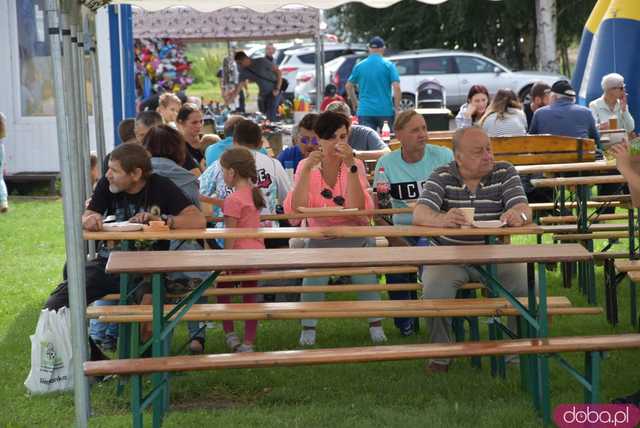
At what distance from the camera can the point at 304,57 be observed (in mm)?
35406

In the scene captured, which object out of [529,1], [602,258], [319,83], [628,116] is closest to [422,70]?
[529,1]

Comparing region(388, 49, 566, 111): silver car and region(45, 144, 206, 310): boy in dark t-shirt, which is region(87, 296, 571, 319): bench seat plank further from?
region(388, 49, 566, 111): silver car

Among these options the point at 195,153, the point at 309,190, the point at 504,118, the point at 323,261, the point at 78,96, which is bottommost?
the point at 323,261

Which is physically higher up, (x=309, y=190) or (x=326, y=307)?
(x=309, y=190)

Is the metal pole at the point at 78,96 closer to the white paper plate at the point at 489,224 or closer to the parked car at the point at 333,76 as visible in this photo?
the white paper plate at the point at 489,224

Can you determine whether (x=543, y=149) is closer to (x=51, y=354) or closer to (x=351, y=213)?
(x=351, y=213)

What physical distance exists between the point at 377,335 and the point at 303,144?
254 cm

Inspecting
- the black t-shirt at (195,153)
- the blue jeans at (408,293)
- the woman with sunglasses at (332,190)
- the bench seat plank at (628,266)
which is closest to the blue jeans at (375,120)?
the black t-shirt at (195,153)

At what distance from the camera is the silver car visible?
2966 cm

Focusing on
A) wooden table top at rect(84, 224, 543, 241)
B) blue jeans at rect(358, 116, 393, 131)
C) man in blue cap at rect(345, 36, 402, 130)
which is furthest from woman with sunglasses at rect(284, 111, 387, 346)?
blue jeans at rect(358, 116, 393, 131)

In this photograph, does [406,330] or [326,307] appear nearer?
[326,307]

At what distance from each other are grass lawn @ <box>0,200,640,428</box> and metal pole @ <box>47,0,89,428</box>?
254mm

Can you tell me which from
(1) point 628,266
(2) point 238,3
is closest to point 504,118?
(2) point 238,3

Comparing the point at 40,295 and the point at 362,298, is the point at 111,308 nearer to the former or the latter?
the point at 362,298
